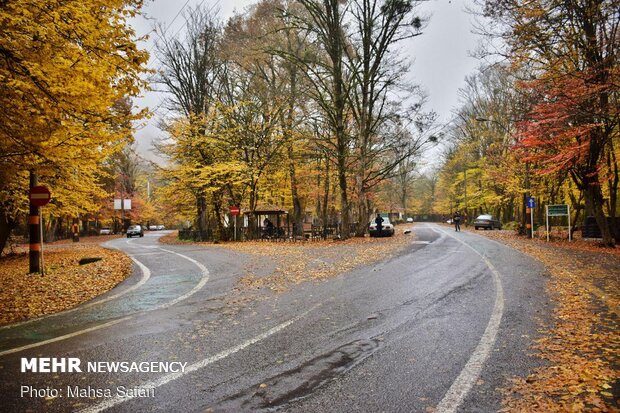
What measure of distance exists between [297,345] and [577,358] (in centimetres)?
318

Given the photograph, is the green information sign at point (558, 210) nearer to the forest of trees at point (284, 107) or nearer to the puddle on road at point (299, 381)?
the forest of trees at point (284, 107)

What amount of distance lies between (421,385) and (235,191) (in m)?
28.0

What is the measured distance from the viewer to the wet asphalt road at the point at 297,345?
3428 mm

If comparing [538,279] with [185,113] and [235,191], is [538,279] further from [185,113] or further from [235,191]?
[185,113]

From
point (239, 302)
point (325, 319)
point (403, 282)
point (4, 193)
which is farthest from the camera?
point (4, 193)

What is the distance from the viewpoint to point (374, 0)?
940 inches

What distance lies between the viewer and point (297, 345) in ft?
15.7

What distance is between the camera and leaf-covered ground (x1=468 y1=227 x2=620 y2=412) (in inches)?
129

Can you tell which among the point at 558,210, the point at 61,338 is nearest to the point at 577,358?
the point at 61,338

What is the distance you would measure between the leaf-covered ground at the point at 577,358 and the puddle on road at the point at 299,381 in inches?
62.4

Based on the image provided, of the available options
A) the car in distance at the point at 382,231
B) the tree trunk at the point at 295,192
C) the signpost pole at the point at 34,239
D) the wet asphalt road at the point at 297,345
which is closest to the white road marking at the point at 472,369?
the wet asphalt road at the point at 297,345

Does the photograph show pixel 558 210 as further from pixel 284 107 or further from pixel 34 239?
pixel 34 239

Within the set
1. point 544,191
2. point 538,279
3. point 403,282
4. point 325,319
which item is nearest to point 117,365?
point 325,319

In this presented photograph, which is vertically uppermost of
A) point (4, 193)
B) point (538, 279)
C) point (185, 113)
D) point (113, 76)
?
point (185, 113)
